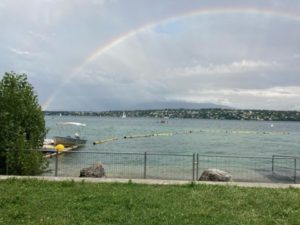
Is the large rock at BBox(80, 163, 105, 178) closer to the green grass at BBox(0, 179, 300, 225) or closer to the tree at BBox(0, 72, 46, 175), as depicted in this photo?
the tree at BBox(0, 72, 46, 175)

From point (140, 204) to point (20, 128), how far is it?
9539mm

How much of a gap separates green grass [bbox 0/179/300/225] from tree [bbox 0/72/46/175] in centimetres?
379

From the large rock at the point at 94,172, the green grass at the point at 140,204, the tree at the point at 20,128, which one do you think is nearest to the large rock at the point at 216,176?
the green grass at the point at 140,204

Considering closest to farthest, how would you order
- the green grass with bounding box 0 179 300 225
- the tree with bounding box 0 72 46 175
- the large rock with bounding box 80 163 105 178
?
the green grass with bounding box 0 179 300 225 → the tree with bounding box 0 72 46 175 → the large rock with bounding box 80 163 105 178

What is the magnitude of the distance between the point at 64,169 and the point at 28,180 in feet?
35.3

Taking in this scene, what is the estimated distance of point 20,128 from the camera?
19.2m

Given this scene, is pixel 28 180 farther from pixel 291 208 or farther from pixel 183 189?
pixel 291 208

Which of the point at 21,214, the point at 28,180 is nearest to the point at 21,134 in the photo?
the point at 28,180

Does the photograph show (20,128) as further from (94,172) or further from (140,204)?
(140,204)

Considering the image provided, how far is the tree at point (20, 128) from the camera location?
18734 mm

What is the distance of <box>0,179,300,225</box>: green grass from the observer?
976 centimetres

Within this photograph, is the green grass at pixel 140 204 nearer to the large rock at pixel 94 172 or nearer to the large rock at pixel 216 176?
the large rock at pixel 216 176

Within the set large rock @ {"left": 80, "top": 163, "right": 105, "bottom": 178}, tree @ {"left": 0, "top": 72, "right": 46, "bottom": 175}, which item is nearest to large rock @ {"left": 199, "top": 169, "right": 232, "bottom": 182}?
large rock @ {"left": 80, "top": 163, "right": 105, "bottom": 178}

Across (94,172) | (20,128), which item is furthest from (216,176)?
(20,128)
